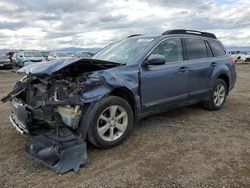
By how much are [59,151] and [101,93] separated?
98 centimetres

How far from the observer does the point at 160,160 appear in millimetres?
4328

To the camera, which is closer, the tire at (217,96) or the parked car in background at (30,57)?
the tire at (217,96)

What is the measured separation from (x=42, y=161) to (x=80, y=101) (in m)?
0.89

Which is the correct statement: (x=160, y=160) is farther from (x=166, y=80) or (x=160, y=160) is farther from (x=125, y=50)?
(x=125, y=50)

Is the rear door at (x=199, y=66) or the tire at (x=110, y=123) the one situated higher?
the rear door at (x=199, y=66)

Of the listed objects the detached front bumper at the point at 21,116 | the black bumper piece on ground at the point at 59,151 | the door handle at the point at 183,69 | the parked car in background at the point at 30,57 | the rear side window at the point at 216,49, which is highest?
the rear side window at the point at 216,49

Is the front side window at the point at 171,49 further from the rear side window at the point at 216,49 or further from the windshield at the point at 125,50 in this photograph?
the rear side window at the point at 216,49

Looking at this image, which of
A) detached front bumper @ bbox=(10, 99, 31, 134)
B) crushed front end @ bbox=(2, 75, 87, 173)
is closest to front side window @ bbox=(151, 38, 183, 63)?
crushed front end @ bbox=(2, 75, 87, 173)

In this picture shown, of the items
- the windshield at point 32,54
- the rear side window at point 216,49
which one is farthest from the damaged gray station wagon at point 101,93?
the windshield at point 32,54

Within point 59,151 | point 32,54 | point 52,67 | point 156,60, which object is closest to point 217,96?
point 156,60

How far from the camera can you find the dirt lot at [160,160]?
3.75 metres

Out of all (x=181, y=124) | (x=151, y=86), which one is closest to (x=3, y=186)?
(x=151, y=86)

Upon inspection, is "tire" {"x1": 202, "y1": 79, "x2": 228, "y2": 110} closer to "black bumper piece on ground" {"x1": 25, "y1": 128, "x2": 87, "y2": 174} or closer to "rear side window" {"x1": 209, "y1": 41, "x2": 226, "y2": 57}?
"rear side window" {"x1": 209, "y1": 41, "x2": 226, "y2": 57}

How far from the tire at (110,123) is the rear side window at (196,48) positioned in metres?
2.07
